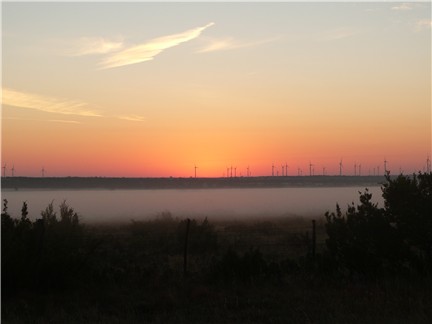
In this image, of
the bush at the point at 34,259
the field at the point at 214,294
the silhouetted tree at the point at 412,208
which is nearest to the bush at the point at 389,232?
the silhouetted tree at the point at 412,208

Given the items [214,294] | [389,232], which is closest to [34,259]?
[214,294]

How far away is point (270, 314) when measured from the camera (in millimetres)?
9867

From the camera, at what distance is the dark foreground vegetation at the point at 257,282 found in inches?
384

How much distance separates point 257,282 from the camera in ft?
41.5

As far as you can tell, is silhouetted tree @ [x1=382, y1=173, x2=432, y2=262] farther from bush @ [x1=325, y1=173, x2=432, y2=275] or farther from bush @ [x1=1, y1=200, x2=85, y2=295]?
bush @ [x1=1, y1=200, x2=85, y2=295]

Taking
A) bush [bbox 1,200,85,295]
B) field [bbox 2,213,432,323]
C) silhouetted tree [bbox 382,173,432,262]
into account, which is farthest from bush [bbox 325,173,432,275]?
bush [bbox 1,200,85,295]

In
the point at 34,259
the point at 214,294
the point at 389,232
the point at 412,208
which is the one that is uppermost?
the point at 412,208

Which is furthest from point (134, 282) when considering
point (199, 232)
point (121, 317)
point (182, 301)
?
point (199, 232)

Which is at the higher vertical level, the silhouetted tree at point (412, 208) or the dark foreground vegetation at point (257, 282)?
the silhouetted tree at point (412, 208)

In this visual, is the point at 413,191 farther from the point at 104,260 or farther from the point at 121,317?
the point at 104,260

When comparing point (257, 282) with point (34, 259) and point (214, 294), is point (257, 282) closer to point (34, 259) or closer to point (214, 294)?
point (214, 294)

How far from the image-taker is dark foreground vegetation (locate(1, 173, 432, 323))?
974 cm

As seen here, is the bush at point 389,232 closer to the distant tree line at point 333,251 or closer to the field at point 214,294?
the distant tree line at point 333,251

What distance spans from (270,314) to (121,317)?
2.67 m
